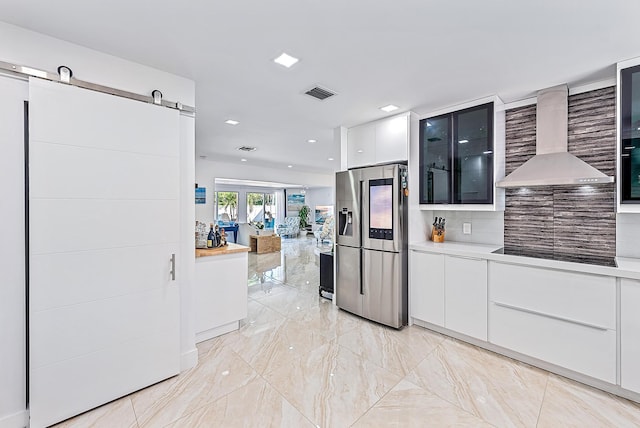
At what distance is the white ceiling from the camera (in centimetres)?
158

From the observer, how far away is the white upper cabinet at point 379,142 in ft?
10.8

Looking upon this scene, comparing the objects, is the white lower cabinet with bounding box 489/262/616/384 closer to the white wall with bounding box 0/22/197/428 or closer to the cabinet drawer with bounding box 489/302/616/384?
the cabinet drawer with bounding box 489/302/616/384

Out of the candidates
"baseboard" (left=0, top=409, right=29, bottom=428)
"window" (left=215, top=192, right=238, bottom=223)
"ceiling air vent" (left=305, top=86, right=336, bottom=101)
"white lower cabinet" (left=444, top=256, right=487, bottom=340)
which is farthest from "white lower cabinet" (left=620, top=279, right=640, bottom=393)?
"window" (left=215, top=192, right=238, bottom=223)

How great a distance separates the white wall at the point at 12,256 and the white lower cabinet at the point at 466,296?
11.4ft

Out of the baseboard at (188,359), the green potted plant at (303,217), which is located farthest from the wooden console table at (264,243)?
the baseboard at (188,359)

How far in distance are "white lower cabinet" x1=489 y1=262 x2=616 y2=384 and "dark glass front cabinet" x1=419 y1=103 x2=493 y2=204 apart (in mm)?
825

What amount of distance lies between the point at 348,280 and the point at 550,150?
254cm

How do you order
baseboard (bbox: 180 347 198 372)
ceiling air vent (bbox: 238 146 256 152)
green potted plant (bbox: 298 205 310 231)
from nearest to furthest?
baseboard (bbox: 180 347 198 372) < ceiling air vent (bbox: 238 146 256 152) < green potted plant (bbox: 298 205 310 231)

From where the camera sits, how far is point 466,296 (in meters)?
2.84

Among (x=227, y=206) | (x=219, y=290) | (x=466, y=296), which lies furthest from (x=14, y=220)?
(x=227, y=206)

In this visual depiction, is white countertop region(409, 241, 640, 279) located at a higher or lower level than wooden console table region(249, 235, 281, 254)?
higher

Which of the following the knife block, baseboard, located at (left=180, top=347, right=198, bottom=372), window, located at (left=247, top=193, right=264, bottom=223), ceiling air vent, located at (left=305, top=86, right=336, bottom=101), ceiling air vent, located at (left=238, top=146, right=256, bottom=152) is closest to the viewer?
baseboard, located at (left=180, top=347, right=198, bottom=372)

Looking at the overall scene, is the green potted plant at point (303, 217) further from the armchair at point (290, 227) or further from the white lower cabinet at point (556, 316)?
the white lower cabinet at point (556, 316)

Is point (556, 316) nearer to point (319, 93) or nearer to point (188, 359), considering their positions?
point (319, 93)
